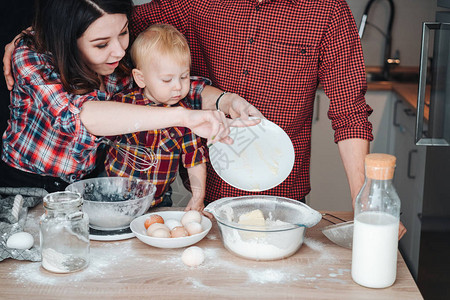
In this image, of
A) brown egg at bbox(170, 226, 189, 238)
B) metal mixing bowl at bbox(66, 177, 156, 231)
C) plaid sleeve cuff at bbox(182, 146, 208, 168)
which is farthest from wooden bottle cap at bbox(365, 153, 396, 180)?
plaid sleeve cuff at bbox(182, 146, 208, 168)

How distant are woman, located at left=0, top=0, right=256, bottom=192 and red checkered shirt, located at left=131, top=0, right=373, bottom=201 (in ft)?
1.03

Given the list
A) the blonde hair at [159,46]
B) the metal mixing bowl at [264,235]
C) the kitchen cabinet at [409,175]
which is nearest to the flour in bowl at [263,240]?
the metal mixing bowl at [264,235]

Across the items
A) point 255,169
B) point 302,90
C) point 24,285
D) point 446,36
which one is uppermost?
point 446,36

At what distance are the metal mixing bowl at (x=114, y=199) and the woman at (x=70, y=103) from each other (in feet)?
0.33

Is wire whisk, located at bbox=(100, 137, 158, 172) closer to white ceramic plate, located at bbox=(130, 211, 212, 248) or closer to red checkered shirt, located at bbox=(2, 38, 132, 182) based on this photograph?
red checkered shirt, located at bbox=(2, 38, 132, 182)

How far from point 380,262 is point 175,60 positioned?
31.7 inches

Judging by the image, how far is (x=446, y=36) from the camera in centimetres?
230

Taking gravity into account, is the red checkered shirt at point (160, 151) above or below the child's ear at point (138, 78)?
below

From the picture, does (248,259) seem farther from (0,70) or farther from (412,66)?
(412,66)

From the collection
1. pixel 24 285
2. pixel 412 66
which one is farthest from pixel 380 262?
pixel 412 66

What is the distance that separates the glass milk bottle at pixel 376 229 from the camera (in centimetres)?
121

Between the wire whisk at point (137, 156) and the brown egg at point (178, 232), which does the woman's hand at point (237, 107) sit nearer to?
the wire whisk at point (137, 156)

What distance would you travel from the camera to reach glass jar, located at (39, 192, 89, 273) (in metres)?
1.29

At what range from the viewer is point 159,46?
1674mm
